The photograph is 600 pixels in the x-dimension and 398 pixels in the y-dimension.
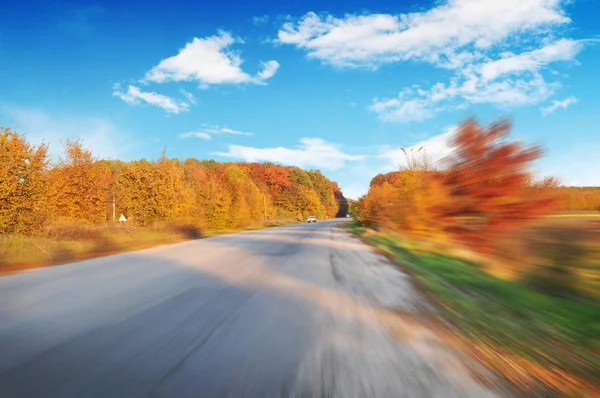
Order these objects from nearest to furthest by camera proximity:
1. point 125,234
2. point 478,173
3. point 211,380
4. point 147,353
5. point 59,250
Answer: point 211,380, point 147,353, point 478,173, point 59,250, point 125,234

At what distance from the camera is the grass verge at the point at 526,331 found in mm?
3133

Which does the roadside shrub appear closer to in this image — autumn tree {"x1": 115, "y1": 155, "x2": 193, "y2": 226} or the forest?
autumn tree {"x1": 115, "y1": 155, "x2": 193, "y2": 226}

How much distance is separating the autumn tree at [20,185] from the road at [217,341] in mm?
7166

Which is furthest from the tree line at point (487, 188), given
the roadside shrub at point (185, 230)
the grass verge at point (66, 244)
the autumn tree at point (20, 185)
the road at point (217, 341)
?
the roadside shrub at point (185, 230)

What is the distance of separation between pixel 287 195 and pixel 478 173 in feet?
263

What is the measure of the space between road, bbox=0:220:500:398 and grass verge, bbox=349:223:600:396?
0.49 m

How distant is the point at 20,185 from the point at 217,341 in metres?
13.6

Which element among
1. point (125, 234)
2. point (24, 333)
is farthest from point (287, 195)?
point (24, 333)

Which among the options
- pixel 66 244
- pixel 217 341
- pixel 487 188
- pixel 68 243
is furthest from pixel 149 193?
pixel 217 341

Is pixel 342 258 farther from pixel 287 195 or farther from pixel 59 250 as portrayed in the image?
pixel 287 195

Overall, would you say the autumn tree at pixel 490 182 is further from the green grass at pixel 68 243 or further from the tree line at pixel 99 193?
the tree line at pixel 99 193

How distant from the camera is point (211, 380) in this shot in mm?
2902

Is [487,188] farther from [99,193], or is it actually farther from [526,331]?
[99,193]

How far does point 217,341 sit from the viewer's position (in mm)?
3791
